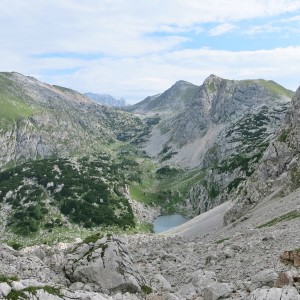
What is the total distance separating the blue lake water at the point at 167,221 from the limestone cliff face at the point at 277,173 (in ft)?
271

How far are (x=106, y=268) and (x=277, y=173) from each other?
184 ft

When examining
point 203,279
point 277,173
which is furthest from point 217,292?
point 277,173

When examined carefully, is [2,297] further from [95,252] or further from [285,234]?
[285,234]

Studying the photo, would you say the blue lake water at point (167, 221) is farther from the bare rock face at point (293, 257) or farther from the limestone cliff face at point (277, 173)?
the bare rock face at point (293, 257)

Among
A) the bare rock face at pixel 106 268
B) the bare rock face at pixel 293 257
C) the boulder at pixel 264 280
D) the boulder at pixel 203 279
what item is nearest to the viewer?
the boulder at pixel 264 280

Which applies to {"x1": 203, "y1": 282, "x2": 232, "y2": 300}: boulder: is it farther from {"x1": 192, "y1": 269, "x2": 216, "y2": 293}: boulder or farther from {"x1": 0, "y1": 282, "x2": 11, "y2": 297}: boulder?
{"x1": 0, "y1": 282, "x2": 11, "y2": 297}: boulder

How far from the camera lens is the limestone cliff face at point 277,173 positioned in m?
64.9

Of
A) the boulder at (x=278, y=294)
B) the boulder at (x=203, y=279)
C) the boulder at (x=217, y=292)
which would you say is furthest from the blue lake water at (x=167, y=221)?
the boulder at (x=278, y=294)

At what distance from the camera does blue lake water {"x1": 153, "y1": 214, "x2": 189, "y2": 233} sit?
520ft

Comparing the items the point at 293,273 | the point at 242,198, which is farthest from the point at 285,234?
the point at 242,198

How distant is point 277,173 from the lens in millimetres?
76188

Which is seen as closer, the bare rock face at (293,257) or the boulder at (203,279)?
the bare rock face at (293,257)

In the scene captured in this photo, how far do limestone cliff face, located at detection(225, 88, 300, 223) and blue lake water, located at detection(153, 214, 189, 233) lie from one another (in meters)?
82.7

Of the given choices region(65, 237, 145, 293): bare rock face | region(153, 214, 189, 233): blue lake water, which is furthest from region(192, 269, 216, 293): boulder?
region(153, 214, 189, 233): blue lake water
